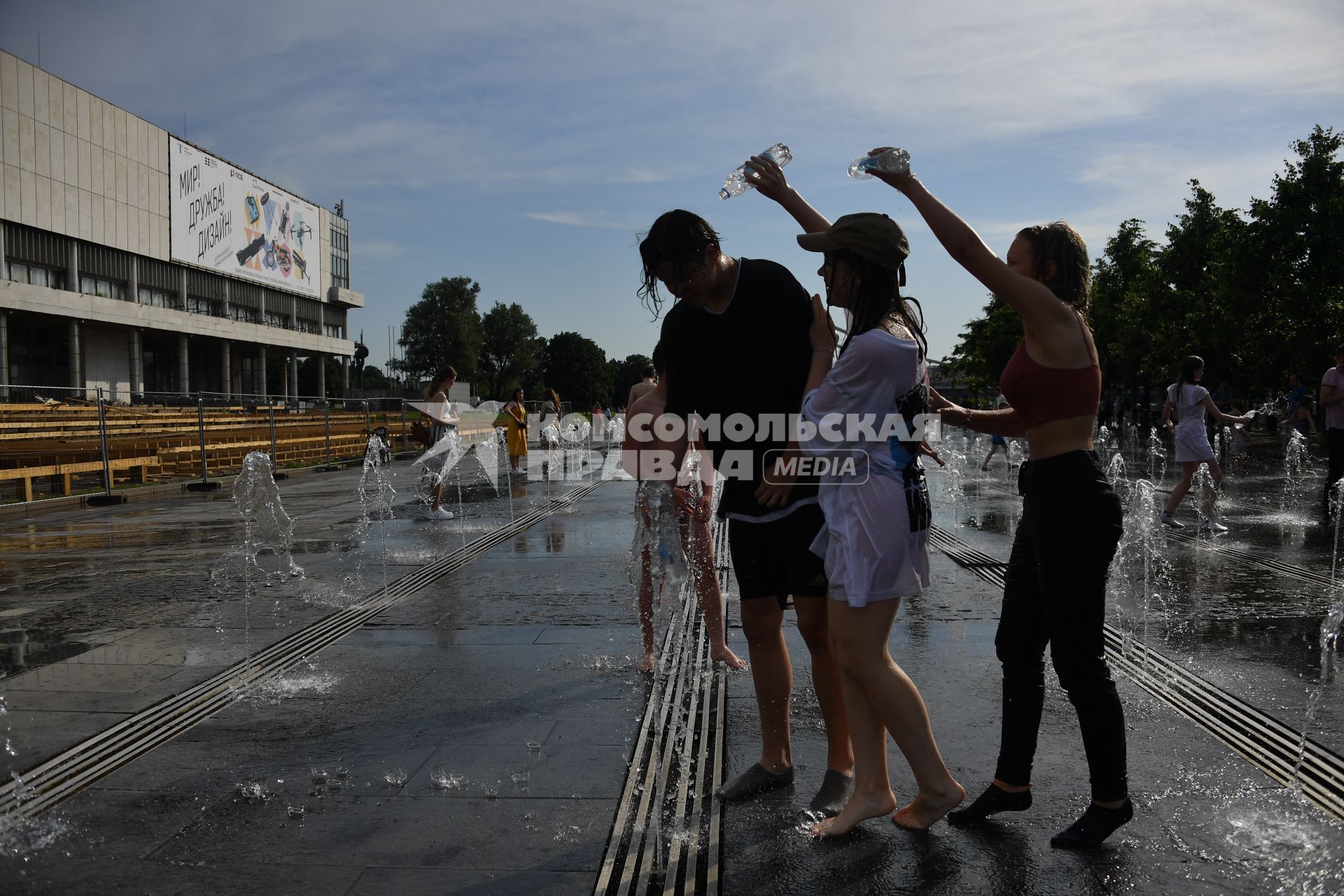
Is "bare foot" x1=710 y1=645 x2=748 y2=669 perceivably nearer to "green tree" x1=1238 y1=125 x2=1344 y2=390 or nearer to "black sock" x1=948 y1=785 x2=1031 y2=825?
"black sock" x1=948 y1=785 x2=1031 y2=825

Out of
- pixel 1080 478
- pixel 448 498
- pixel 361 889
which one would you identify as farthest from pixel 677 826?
pixel 448 498

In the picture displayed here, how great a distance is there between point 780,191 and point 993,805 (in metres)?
2.10

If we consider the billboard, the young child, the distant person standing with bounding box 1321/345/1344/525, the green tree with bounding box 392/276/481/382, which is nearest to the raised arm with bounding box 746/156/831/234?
the young child

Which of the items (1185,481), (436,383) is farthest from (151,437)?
(1185,481)

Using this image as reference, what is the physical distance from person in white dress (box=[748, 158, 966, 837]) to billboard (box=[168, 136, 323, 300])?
208 feet

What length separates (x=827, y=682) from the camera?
3.30 metres

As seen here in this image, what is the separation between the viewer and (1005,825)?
3.07 metres

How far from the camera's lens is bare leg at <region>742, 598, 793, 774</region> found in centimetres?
334

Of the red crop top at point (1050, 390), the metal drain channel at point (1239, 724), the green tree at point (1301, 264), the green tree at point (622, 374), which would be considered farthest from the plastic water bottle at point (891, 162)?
the green tree at point (622, 374)

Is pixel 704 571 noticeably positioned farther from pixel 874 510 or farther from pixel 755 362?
pixel 874 510

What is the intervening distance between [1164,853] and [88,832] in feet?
10.6

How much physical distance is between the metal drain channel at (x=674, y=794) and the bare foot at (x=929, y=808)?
0.57 meters

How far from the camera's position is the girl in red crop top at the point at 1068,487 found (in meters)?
2.83

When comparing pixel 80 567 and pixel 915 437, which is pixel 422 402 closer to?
pixel 80 567
